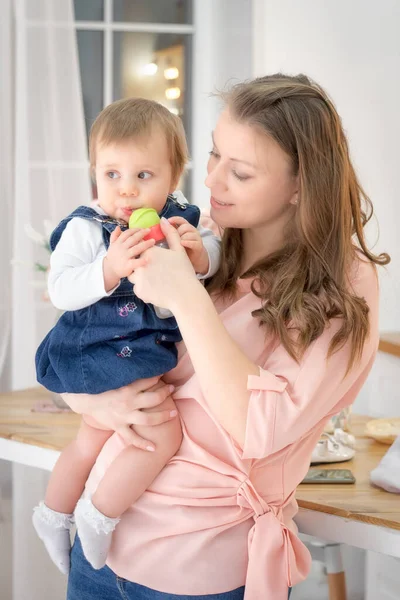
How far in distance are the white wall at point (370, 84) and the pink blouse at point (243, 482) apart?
4.50 ft

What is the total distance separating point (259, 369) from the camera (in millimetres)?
1469

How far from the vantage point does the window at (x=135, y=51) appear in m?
3.94

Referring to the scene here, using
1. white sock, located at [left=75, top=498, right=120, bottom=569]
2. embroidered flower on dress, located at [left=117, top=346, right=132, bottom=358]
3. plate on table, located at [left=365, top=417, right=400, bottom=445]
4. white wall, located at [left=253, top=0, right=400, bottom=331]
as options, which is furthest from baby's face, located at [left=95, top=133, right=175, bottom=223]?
white wall, located at [left=253, top=0, right=400, bottom=331]

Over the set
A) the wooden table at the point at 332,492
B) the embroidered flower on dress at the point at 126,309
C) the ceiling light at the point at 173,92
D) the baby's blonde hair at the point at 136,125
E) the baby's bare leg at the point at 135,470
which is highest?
the ceiling light at the point at 173,92

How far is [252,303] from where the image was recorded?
1.62 meters

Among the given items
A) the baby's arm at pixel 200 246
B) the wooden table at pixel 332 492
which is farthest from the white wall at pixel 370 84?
the baby's arm at pixel 200 246

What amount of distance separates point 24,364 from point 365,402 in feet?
4.72

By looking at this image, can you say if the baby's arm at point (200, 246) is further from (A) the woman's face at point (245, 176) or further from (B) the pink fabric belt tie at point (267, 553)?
(B) the pink fabric belt tie at point (267, 553)

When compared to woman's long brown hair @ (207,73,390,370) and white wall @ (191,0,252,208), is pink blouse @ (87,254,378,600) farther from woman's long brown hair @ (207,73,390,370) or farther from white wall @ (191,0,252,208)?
white wall @ (191,0,252,208)

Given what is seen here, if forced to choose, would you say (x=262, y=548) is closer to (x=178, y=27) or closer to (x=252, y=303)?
(x=252, y=303)

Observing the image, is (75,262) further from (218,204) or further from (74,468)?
(74,468)

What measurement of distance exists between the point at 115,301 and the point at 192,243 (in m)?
0.19

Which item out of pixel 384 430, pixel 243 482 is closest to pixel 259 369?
pixel 243 482

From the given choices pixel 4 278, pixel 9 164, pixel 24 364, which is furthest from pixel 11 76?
pixel 24 364
